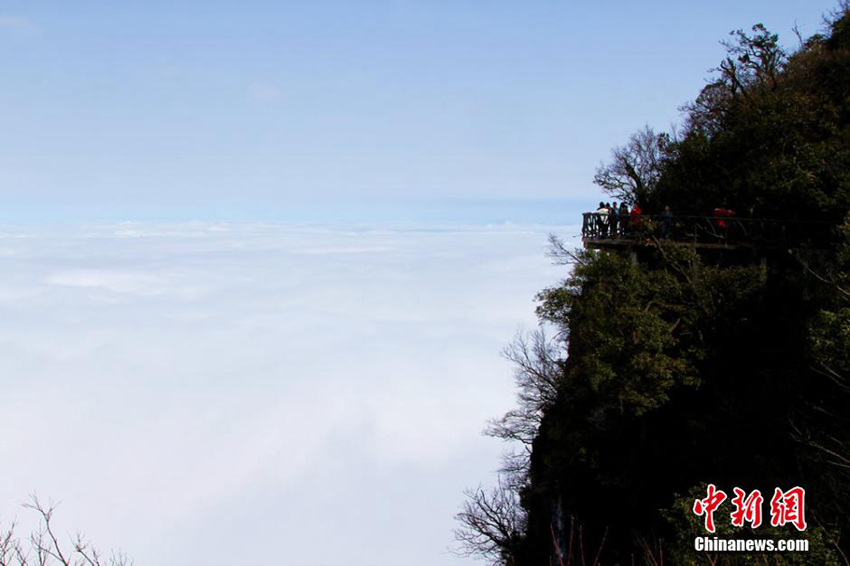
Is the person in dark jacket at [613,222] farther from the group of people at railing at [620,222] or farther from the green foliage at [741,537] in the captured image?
the green foliage at [741,537]

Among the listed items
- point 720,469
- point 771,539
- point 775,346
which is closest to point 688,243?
point 775,346

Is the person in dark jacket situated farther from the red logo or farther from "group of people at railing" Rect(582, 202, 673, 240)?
the red logo

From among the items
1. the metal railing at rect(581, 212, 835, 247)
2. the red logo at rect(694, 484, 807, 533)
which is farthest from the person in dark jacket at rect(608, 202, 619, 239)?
the red logo at rect(694, 484, 807, 533)

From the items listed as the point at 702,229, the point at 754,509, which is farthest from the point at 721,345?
the point at 754,509

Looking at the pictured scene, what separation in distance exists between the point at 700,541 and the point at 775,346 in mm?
9198

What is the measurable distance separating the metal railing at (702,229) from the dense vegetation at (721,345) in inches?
9.9

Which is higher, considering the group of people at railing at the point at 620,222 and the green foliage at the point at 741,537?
the group of people at railing at the point at 620,222

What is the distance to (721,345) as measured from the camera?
20469mm

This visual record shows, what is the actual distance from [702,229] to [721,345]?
15.2 ft

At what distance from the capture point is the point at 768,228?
22.2m

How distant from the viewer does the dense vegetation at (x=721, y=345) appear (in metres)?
16.2

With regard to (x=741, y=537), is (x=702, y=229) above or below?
above

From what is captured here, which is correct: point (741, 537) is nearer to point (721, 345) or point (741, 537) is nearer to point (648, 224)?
point (721, 345)

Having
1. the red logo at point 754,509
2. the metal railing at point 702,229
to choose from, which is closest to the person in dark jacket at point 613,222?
the metal railing at point 702,229
